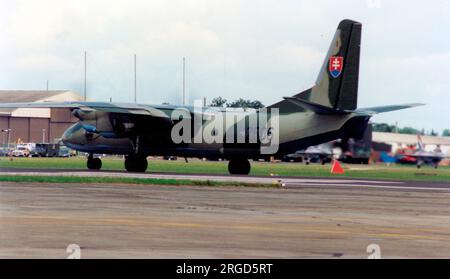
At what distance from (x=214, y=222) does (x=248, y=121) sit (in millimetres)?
28547

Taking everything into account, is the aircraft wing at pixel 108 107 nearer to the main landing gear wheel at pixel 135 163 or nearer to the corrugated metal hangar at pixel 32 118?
the main landing gear wheel at pixel 135 163

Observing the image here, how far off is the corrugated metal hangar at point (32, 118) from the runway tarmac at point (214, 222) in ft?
216

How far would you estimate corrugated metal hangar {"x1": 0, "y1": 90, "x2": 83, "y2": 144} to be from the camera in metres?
101

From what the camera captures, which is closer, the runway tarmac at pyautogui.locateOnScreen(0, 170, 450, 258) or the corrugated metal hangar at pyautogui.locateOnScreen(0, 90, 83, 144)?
the runway tarmac at pyautogui.locateOnScreen(0, 170, 450, 258)

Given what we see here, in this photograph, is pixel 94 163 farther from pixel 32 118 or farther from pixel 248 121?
pixel 32 118

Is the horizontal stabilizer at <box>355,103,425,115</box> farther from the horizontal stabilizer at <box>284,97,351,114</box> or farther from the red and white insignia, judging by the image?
the red and white insignia

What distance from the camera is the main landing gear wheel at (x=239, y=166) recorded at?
179 feet

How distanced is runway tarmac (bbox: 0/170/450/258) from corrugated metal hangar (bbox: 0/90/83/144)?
6592 centimetres

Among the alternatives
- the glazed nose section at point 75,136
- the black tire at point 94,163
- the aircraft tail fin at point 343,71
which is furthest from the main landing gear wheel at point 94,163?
the aircraft tail fin at point 343,71

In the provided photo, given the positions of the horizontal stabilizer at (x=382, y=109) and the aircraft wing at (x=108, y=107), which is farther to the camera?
the aircraft wing at (x=108, y=107)

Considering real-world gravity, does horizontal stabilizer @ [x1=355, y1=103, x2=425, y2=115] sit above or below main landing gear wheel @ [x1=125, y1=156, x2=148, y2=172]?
above

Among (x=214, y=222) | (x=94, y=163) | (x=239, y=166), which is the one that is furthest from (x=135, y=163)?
(x=214, y=222)

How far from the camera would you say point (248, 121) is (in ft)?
167

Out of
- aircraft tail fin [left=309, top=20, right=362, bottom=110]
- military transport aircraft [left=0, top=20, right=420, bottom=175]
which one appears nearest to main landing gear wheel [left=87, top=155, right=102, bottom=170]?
military transport aircraft [left=0, top=20, right=420, bottom=175]
